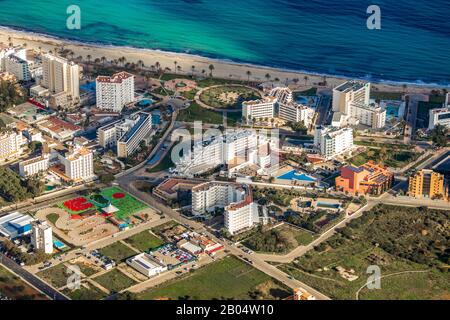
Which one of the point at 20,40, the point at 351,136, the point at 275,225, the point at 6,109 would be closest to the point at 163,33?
the point at 20,40

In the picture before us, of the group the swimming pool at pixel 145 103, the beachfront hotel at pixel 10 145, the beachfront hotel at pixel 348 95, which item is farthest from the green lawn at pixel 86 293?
the beachfront hotel at pixel 348 95

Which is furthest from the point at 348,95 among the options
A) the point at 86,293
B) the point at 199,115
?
the point at 86,293

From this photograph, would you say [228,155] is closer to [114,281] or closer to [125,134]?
[125,134]

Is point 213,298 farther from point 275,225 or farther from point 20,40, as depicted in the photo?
point 20,40

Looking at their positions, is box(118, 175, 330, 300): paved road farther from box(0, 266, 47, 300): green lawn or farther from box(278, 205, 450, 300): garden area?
box(0, 266, 47, 300): green lawn

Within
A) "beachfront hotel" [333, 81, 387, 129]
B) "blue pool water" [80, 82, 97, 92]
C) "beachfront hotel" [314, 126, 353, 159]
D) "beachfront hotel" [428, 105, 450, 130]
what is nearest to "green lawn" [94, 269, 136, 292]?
"beachfront hotel" [314, 126, 353, 159]

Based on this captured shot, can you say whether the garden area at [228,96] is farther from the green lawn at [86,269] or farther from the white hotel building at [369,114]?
the green lawn at [86,269]
